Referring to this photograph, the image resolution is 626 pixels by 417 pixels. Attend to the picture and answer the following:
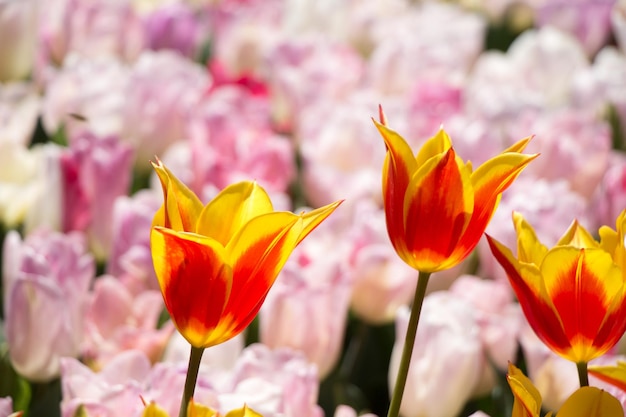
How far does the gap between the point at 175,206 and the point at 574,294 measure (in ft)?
0.58

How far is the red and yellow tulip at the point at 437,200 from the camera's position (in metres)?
0.45

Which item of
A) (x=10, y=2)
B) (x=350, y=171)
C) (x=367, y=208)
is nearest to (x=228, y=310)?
(x=367, y=208)

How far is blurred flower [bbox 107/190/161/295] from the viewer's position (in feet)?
2.48

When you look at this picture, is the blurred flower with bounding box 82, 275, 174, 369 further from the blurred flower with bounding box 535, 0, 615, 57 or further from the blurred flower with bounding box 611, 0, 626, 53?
the blurred flower with bounding box 535, 0, 615, 57

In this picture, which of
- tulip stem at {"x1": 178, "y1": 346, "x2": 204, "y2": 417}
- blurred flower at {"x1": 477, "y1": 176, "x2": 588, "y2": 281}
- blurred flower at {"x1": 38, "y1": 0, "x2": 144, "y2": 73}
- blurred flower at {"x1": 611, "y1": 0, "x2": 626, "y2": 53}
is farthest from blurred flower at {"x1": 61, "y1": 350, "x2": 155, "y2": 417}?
blurred flower at {"x1": 611, "y1": 0, "x2": 626, "y2": 53}

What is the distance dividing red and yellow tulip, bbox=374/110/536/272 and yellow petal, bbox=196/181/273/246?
0.19ft

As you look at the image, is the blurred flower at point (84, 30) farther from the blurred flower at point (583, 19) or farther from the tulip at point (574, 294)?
the tulip at point (574, 294)

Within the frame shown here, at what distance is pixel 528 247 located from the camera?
47 cm

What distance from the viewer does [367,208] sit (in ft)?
2.76

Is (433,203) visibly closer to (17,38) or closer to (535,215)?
(535,215)

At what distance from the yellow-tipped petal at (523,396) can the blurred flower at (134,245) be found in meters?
0.38

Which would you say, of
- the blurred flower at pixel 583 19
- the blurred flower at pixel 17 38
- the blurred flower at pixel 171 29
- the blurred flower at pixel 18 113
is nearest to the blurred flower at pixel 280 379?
the blurred flower at pixel 18 113

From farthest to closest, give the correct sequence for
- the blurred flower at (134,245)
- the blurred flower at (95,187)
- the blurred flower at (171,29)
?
the blurred flower at (171,29) → the blurred flower at (95,187) → the blurred flower at (134,245)

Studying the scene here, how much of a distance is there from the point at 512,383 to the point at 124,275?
403mm
